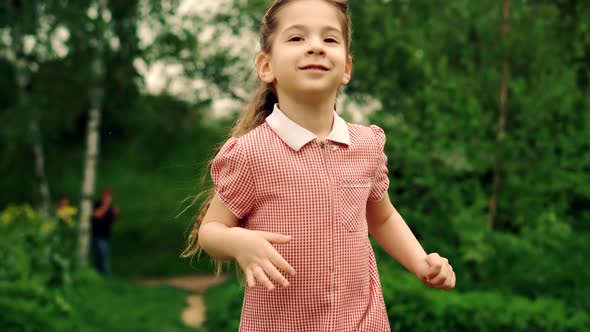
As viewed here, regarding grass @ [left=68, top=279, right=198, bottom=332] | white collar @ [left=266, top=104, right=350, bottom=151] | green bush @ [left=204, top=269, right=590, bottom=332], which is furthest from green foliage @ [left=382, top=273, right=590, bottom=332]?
white collar @ [left=266, top=104, right=350, bottom=151]

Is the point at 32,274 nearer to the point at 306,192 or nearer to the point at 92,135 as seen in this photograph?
the point at 92,135

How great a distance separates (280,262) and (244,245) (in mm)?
118

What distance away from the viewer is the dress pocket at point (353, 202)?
1926 millimetres

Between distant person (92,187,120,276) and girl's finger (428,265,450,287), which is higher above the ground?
girl's finger (428,265,450,287)

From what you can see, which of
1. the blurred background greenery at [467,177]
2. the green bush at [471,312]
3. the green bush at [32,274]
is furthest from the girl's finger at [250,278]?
the green bush at [32,274]

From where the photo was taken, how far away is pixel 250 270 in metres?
1.70

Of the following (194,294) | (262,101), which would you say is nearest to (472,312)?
(262,101)

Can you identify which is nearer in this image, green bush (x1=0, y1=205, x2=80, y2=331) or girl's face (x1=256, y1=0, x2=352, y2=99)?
girl's face (x1=256, y1=0, x2=352, y2=99)

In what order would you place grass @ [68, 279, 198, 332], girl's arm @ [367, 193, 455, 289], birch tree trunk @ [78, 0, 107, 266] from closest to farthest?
1. girl's arm @ [367, 193, 455, 289]
2. grass @ [68, 279, 198, 332]
3. birch tree trunk @ [78, 0, 107, 266]

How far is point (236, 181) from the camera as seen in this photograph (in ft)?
6.27

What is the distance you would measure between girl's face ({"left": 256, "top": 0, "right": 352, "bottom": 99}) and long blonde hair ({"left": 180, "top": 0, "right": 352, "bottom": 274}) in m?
0.04

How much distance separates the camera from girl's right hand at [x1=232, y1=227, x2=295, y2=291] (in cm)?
166

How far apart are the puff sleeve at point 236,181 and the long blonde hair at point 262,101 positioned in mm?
192

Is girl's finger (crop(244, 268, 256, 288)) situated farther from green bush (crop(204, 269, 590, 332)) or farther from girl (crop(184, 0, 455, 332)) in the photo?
green bush (crop(204, 269, 590, 332))
